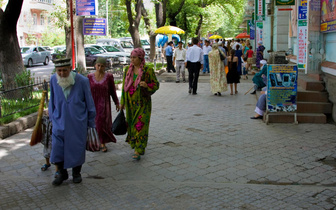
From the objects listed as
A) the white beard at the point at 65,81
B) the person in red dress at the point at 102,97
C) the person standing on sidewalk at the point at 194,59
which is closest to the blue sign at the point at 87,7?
the person standing on sidewalk at the point at 194,59

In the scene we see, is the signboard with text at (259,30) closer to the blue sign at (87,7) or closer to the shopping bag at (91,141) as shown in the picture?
the blue sign at (87,7)

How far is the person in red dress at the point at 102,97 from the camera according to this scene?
21.4ft

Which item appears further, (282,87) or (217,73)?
(217,73)

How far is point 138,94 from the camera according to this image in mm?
6043

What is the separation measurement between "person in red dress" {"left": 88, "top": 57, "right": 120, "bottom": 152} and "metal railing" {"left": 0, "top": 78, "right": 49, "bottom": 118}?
279cm

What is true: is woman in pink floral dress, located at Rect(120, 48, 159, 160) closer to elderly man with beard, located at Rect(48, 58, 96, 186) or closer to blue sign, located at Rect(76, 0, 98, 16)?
elderly man with beard, located at Rect(48, 58, 96, 186)

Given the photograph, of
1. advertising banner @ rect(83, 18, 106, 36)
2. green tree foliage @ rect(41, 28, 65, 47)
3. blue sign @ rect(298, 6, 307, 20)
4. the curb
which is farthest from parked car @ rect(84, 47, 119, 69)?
green tree foliage @ rect(41, 28, 65, 47)

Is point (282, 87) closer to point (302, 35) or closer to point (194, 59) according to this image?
point (302, 35)

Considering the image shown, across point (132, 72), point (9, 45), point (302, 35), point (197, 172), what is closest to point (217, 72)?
point (302, 35)

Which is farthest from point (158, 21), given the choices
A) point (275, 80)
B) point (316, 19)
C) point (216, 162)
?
point (216, 162)

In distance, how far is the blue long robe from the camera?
491 centimetres

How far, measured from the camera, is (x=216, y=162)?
592 centimetres

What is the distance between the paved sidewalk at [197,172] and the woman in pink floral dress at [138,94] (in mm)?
370

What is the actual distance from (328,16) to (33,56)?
80.6 feet
